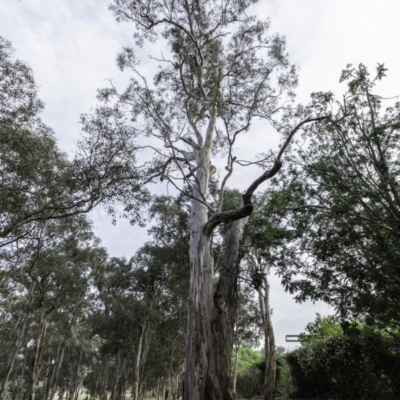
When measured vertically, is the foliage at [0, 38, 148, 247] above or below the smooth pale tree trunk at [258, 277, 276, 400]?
above

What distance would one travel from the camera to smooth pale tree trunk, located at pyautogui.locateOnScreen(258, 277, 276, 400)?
451 inches

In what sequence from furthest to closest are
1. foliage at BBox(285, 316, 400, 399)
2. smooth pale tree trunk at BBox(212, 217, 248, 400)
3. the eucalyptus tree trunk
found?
foliage at BBox(285, 316, 400, 399)
smooth pale tree trunk at BBox(212, 217, 248, 400)
the eucalyptus tree trunk

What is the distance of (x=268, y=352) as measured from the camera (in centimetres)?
1258

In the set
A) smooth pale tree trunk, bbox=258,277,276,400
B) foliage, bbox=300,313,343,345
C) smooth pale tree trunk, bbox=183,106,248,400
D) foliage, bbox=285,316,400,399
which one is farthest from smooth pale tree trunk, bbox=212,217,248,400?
foliage, bbox=300,313,343,345

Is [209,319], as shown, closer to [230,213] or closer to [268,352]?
[230,213]

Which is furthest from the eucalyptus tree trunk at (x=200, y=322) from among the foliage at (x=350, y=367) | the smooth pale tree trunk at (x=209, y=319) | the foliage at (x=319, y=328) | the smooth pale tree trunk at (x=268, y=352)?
the foliage at (x=319, y=328)

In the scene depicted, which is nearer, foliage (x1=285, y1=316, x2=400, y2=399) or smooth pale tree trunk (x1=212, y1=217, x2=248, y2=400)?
smooth pale tree trunk (x1=212, y1=217, x2=248, y2=400)

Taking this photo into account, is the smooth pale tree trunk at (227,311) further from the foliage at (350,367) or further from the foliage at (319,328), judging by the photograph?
the foliage at (319,328)

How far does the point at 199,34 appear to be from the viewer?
396 inches

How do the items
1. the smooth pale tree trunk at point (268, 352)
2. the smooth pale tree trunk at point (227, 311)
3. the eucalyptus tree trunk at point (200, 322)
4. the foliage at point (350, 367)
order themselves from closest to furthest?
1. the eucalyptus tree trunk at point (200, 322)
2. the smooth pale tree trunk at point (227, 311)
3. the foliage at point (350, 367)
4. the smooth pale tree trunk at point (268, 352)

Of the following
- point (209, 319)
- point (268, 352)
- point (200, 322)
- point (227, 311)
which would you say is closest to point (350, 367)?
point (268, 352)

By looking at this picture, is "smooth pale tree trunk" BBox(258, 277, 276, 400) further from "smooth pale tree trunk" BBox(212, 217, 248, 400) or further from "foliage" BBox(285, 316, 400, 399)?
"smooth pale tree trunk" BBox(212, 217, 248, 400)

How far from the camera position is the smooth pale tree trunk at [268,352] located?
37.6 ft

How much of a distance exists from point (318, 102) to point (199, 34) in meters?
5.13
